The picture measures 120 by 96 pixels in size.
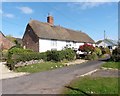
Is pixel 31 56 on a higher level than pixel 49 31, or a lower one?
lower

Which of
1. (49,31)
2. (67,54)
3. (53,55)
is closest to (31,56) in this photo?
(53,55)

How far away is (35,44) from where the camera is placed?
4403 centimetres

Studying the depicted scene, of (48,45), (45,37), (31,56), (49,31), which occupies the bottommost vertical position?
(31,56)

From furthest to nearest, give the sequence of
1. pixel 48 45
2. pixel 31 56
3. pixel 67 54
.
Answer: pixel 48 45 → pixel 67 54 → pixel 31 56

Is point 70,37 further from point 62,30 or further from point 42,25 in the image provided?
point 42,25

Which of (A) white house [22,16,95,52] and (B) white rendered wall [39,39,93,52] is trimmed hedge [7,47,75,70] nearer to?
(B) white rendered wall [39,39,93,52]

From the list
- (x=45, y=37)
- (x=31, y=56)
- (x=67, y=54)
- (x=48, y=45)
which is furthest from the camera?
(x=48, y=45)

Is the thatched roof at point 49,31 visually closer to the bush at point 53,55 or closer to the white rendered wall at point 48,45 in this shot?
the white rendered wall at point 48,45

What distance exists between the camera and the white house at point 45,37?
4403 centimetres

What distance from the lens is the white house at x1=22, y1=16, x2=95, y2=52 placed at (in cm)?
4403

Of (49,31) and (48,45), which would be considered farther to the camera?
(49,31)

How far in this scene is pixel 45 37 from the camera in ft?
146

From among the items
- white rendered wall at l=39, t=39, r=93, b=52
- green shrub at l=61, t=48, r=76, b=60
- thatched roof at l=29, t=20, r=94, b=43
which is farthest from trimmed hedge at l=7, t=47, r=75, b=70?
thatched roof at l=29, t=20, r=94, b=43

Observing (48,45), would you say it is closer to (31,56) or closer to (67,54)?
(67,54)
